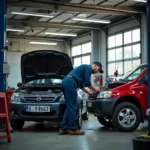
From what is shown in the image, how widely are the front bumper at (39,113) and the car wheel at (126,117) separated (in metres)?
1.25

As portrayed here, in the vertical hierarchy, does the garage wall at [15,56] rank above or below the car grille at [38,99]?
above

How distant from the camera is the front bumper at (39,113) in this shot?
7.12 metres

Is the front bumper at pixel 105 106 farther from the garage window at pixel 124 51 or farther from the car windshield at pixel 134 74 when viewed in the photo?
the garage window at pixel 124 51

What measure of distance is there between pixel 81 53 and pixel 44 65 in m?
17.0

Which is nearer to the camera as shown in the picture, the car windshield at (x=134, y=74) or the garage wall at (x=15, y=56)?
the car windshield at (x=134, y=74)

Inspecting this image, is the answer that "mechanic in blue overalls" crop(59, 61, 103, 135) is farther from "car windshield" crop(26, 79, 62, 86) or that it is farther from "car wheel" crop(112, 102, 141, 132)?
"car windshield" crop(26, 79, 62, 86)

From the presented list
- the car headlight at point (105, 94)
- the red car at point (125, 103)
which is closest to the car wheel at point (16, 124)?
the red car at point (125, 103)

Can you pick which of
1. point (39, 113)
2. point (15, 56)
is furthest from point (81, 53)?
point (39, 113)

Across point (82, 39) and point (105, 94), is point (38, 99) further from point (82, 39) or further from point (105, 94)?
point (82, 39)

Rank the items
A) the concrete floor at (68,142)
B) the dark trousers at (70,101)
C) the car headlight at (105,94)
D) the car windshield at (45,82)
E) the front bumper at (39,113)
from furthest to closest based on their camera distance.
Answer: the car windshield at (45,82), the car headlight at (105,94), the front bumper at (39,113), the dark trousers at (70,101), the concrete floor at (68,142)

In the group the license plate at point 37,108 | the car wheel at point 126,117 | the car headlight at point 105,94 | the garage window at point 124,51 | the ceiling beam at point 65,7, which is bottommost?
the car wheel at point 126,117

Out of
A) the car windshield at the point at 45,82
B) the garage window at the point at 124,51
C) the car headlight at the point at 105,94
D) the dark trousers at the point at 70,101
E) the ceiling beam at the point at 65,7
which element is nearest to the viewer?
the dark trousers at the point at 70,101

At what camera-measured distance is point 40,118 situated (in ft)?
23.4

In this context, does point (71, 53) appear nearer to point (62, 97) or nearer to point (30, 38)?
point (30, 38)
